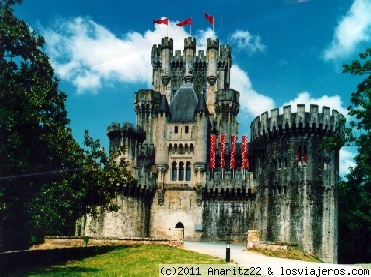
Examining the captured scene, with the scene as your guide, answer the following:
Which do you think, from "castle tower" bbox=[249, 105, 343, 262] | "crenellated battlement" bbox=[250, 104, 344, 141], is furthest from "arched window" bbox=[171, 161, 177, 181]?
"crenellated battlement" bbox=[250, 104, 344, 141]

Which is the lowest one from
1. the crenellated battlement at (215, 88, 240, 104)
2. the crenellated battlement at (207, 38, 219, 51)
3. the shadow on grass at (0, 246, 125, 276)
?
the shadow on grass at (0, 246, 125, 276)

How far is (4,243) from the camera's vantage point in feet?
113

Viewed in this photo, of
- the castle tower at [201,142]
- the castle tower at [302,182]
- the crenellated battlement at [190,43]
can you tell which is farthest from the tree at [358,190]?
the crenellated battlement at [190,43]

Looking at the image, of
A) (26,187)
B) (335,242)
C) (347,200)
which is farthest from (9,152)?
(347,200)

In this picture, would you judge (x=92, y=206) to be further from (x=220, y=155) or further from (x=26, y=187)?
(x=220, y=155)

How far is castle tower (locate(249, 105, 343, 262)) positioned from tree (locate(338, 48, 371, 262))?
112 inches

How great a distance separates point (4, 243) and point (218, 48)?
48.6m

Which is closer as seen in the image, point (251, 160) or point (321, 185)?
point (321, 185)

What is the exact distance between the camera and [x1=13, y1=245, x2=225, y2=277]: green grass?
29.2 meters

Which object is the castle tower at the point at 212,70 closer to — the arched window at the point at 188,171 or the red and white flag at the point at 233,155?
the red and white flag at the point at 233,155

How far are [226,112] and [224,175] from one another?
1197 cm

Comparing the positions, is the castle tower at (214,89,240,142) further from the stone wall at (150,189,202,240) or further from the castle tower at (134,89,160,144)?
the stone wall at (150,189,202,240)

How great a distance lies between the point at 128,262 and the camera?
3341cm

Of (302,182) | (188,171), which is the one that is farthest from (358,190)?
(188,171)
